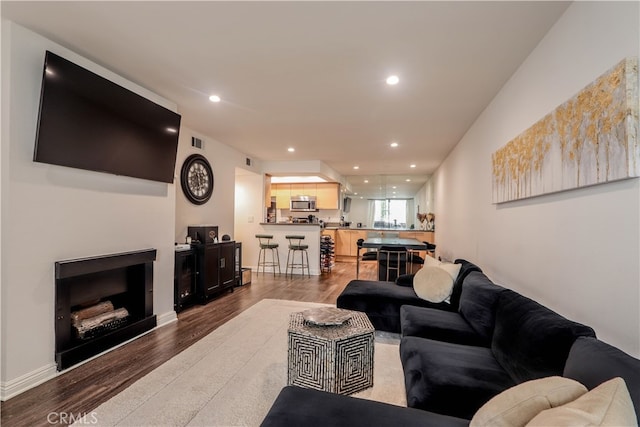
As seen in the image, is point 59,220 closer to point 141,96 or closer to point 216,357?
point 141,96

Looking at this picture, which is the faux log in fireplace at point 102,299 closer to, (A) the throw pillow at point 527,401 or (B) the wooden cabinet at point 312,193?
(A) the throw pillow at point 527,401

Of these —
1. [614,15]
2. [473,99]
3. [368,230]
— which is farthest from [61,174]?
[368,230]

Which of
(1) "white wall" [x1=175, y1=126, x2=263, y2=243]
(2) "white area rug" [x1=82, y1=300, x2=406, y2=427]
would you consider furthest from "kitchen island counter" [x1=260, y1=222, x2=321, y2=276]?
(2) "white area rug" [x1=82, y1=300, x2=406, y2=427]

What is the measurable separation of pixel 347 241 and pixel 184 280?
534 cm

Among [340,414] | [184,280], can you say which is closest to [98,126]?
[184,280]

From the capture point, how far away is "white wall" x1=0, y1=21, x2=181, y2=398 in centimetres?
199

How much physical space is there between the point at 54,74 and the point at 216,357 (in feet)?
8.28

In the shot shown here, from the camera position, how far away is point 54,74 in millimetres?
2123

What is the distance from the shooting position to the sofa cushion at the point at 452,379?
140cm

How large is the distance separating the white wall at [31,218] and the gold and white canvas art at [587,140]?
137 inches

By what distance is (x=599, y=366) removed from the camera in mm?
1010

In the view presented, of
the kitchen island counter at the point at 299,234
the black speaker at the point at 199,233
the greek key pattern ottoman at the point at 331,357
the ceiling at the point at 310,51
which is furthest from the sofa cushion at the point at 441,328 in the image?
the kitchen island counter at the point at 299,234

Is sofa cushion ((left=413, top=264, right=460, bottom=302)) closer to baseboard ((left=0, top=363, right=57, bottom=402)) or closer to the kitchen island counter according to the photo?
baseboard ((left=0, top=363, right=57, bottom=402))

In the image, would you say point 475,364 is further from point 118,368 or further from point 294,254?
point 294,254
